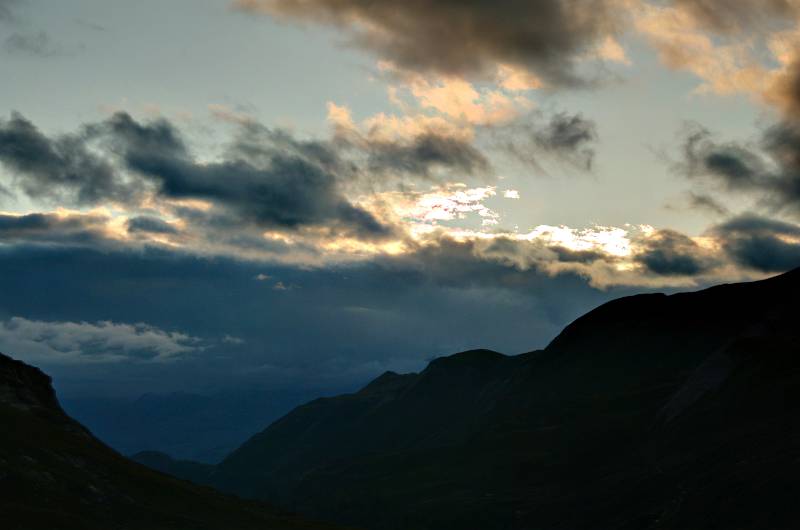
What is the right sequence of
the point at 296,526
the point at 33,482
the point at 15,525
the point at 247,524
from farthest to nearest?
1. the point at 296,526
2. the point at 247,524
3. the point at 33,482
4. the point at 15,525

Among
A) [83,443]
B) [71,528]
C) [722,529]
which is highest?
[83,443]

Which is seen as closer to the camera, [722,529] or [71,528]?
[71,528]

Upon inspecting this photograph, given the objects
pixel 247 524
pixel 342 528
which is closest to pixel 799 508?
pixel 342 528

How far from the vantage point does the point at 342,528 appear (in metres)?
196

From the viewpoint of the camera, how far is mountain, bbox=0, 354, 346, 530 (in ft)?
449

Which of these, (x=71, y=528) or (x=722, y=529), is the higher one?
(x=71, y=528)

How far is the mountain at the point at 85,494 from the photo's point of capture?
13688 centimetres

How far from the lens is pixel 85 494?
155m

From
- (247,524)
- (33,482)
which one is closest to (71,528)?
(33,482)

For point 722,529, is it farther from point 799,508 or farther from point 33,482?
point 33,482

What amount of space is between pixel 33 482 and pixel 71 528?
2399 cm

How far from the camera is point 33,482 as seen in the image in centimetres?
14862

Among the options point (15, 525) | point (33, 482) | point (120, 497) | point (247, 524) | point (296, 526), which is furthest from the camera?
point (296, 526)

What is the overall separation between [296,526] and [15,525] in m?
76.5
